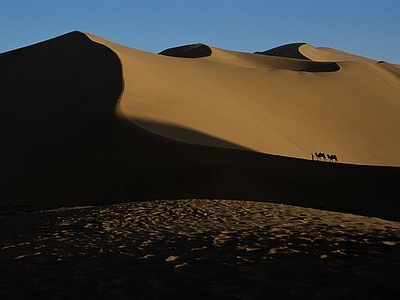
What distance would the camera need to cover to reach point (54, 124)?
2489cm

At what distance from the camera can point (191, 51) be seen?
2368 inches

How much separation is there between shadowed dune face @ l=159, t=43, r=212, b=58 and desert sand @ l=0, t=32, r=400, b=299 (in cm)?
1275

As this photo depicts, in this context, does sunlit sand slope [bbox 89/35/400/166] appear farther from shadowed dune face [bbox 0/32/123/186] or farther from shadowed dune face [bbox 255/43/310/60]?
shadowed dune face [bbox 255/43/310/60]

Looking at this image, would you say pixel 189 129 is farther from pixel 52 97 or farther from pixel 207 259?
pixel 207 259

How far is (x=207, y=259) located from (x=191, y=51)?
5532cm

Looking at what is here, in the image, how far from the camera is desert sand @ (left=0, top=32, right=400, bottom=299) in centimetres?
549

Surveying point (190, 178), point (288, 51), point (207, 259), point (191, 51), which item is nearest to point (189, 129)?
point (190, 178)

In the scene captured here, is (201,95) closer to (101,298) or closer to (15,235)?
(15,235)

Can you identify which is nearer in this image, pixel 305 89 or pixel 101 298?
pixel 101 298

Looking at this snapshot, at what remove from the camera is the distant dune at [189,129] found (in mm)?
17109

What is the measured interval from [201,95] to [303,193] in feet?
54.0

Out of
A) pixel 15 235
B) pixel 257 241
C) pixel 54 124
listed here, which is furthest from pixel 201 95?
pixel 257 241

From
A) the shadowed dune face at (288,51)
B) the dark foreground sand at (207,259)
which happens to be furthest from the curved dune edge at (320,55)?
the dark foreground sand at (207,259)

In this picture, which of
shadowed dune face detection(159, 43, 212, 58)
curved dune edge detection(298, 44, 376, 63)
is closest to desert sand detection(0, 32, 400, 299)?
shadowed dune face detection(159, 43, 212, 58)
